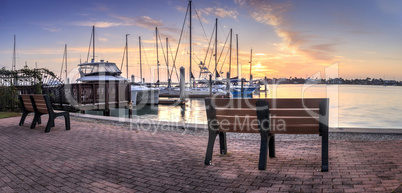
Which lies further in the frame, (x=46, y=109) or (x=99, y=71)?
(x=99, y=71)

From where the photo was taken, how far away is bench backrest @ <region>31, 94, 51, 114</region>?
7.89 meters

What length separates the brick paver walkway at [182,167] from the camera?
11.9 feet

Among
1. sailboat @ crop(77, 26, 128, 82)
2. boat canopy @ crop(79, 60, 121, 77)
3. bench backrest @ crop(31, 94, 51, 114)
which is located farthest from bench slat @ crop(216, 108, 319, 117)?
boat canopy @ crop(79, 60, 121, 77)

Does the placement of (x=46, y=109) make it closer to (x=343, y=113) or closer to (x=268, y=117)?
(x=268, y=117)

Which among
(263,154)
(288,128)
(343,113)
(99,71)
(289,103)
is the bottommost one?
(343,113)

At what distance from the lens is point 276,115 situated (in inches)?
170

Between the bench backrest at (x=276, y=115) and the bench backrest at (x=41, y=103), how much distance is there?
17.8 feet

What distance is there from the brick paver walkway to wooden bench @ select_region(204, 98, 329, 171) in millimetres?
399

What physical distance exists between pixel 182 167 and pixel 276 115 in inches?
63.5

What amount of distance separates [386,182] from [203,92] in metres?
42.7

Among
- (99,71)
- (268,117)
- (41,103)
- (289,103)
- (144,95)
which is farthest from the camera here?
(144,95)

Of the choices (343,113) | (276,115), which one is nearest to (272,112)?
(276,115)

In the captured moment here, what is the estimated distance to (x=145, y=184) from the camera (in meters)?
3.73

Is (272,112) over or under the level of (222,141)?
over
